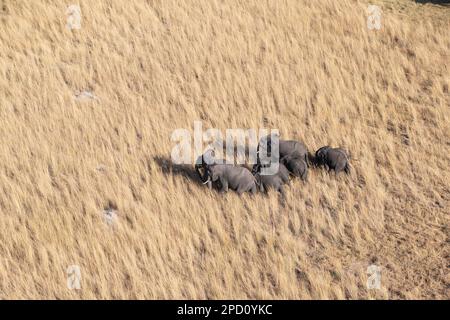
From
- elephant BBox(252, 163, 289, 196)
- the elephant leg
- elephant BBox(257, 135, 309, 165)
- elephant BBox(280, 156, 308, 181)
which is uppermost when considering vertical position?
elephant BBox(257, 135, 309, 165)

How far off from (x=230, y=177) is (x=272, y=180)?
2.79 ft

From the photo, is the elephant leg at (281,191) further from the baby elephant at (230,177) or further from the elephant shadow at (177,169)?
the elephant shadow at (177,169)

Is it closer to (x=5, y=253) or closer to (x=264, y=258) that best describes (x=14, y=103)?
(x=5, y=253)

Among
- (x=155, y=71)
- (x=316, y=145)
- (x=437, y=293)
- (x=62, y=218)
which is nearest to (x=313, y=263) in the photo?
(x=437, y=293)

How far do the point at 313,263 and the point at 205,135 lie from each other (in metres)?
4.30

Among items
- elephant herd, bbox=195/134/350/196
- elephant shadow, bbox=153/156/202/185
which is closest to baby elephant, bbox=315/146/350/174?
elephant herd, bbox=195/134/350/196

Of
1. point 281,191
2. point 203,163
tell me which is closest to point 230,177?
point 203,163

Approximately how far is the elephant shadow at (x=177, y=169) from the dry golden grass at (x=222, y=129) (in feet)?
0.19

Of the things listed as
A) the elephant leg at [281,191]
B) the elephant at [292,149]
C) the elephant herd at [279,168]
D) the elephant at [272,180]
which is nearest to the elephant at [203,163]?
the elephant herd at [279,168]

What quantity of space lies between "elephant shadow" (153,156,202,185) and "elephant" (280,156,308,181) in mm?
1829

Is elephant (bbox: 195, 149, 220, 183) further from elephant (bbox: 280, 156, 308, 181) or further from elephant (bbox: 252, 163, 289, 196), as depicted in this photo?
elephant (bbox: 280, 156, 308, 181)

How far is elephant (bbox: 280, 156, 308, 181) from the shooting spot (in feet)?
40.9

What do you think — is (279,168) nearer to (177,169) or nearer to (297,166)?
(297,166)

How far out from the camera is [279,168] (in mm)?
12352
